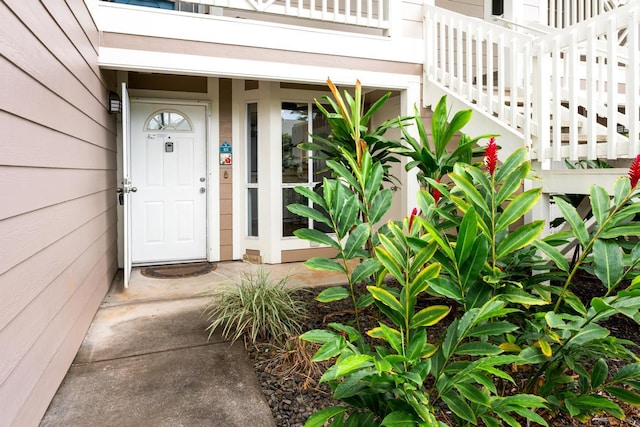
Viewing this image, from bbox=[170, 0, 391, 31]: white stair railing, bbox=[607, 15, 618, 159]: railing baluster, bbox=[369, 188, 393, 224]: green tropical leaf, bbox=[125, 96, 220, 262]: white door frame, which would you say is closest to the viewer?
bbox=[369, 188, 393, 224]: green tropical leaf

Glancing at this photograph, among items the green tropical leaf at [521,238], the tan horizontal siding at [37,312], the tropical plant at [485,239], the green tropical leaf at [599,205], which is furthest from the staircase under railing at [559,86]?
the tan horizontal siding at [37,312]

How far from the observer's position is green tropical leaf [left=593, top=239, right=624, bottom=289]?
56.7 inches

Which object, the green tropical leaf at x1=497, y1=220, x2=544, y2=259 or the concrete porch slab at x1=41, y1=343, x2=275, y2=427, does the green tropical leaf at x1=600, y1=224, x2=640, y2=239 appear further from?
the concrete porch slab at x1=41, y1=343, x2=275, y2=427

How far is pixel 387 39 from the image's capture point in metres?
4.25

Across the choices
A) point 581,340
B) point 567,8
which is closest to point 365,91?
point 567,8

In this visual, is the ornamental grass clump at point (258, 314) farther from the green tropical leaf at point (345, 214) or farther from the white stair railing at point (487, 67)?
the white stair railing at point (487, 67)

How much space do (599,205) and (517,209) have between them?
0.36 meters

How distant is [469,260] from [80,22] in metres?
2.86

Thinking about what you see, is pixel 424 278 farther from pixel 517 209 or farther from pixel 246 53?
pixel 246 53

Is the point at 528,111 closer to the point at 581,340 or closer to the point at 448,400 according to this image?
the point at 581,340

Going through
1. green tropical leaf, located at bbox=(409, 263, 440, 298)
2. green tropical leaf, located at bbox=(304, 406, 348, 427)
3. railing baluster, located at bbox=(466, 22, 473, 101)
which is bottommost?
green tropical leaf, located at bbox=(304, 406, 348, 427)

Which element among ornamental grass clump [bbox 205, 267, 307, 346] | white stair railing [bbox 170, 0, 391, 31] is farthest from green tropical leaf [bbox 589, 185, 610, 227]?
white stair railing [bbox 170, 0, 391, 31]

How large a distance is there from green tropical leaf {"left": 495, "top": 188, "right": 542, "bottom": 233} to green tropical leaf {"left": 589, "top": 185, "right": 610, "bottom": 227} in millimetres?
254

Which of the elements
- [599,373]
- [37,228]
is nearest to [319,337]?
[599,373]
